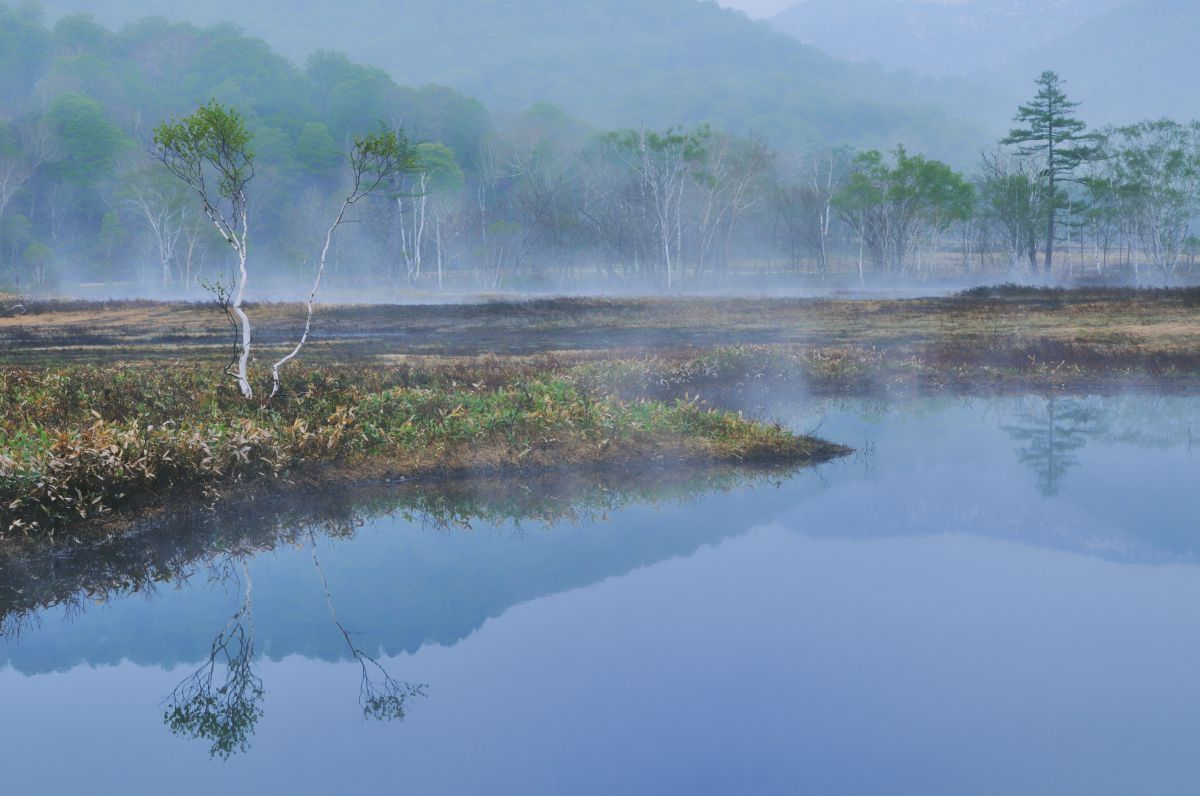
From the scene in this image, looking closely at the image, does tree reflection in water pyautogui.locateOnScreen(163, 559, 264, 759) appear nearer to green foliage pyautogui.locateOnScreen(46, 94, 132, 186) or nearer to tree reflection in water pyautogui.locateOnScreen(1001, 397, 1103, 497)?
tree reflection in water pyautogui.locateOnScreen(1001, 397, 1103, 497)

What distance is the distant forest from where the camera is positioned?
7600 centimetres

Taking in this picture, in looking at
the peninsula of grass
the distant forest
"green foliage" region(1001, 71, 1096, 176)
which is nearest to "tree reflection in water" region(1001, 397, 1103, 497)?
the peninsula of grass

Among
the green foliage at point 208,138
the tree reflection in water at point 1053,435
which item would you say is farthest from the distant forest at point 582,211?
the green foliage at point 208,138

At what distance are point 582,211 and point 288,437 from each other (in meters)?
77.0

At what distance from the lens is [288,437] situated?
55.0ft

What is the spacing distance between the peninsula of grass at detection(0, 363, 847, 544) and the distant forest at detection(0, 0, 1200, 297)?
180ft

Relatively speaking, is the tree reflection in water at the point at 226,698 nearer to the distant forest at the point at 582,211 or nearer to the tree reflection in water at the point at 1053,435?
the tree reflection in water at the point at 1053,435

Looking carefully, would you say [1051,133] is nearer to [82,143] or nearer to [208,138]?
[208,138]

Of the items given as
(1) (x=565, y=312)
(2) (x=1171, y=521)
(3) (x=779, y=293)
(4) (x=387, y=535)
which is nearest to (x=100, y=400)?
(4) (x=387, y=535)

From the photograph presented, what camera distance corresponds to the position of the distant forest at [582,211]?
76000 mm

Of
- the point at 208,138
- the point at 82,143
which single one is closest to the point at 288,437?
the point at 208,138

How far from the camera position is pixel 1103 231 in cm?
8175

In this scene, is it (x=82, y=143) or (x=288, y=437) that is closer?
(x=288, y=437)

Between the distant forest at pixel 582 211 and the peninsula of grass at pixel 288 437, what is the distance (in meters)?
54.9
